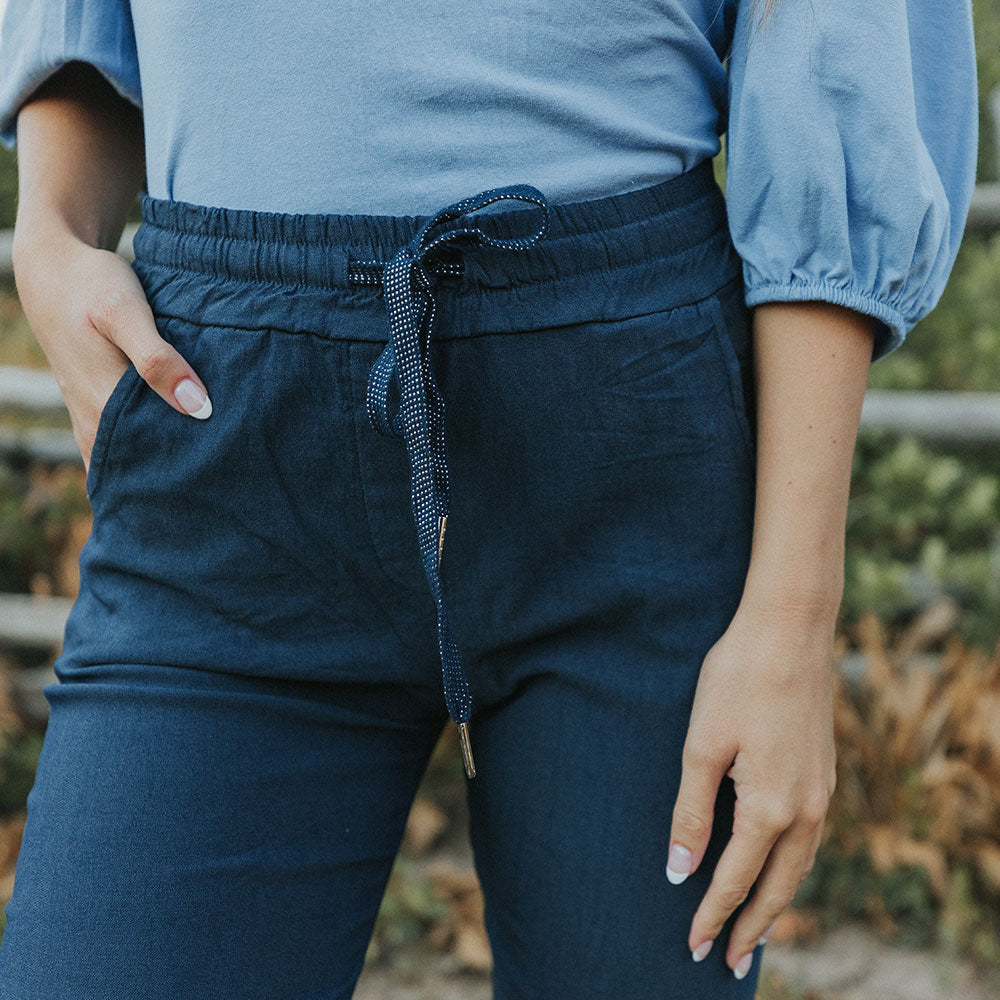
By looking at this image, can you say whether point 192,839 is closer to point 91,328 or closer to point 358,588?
point 358,588

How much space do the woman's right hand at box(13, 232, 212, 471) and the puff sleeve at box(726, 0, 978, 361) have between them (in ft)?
1.75

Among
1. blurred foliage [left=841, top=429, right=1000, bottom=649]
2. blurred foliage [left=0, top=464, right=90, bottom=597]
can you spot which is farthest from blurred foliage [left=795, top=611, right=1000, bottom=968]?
blurred foliage [left=0, top=464, right=90, bottom=597]

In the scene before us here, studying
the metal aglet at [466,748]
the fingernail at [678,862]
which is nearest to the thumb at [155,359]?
the metal aglet at [466,748]

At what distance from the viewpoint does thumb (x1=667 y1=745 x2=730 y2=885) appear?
36.4 inches

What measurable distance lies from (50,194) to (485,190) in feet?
1.65

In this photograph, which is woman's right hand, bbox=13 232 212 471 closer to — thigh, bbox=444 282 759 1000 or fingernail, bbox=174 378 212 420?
fingernail, bbox=174 378 212 420

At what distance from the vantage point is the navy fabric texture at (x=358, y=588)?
908 mm

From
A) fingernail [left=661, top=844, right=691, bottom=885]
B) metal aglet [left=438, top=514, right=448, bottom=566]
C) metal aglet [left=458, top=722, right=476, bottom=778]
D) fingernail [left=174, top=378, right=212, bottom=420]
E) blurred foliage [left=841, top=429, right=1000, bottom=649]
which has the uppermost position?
fingernail [left=174, top=378, right=212, bottom=420]

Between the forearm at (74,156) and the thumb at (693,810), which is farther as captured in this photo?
the forearm at (74,156)

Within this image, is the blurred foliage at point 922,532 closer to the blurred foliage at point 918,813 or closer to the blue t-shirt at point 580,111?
the blurred foliage at point 918,813

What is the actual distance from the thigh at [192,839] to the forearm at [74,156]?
0.49 meters

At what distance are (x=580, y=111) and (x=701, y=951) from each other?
2.54 ft

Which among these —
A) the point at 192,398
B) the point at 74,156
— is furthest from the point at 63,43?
the point at 192,398

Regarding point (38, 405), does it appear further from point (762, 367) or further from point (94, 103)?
point (762, 367)
